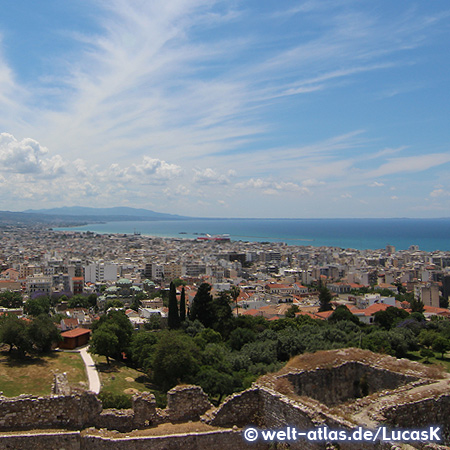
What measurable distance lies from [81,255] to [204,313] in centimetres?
12216

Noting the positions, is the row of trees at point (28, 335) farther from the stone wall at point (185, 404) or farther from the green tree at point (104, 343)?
the stone wall at point (185, 404)

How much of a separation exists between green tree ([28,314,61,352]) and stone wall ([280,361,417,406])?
68.7ft

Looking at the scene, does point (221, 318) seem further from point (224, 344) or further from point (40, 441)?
point (40, 441)

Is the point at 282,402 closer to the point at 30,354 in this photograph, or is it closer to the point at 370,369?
the point at 370,369

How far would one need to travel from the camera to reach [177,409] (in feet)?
24.3

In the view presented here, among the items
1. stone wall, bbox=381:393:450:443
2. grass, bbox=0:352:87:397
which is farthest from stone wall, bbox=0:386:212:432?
grass, bbox=0:352:87:397

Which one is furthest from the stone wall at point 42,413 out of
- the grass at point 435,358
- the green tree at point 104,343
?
the grass at point 435,358

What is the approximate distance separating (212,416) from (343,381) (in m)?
3.05

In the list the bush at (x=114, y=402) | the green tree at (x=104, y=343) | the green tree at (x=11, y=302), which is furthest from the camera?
the green tree at (x=11, y=302)

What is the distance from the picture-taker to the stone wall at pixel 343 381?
27.0 feet

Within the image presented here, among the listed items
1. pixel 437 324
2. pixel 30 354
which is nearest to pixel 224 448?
pixel 30 354

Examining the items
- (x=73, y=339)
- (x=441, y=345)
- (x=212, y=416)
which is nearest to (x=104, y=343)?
(x=73, y=339)

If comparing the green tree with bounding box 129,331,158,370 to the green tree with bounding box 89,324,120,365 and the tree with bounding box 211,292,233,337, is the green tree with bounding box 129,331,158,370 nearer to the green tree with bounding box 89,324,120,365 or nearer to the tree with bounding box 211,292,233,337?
the green tree with bounding box 89,324,120,365

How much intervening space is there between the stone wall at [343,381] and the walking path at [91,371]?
1402cm
